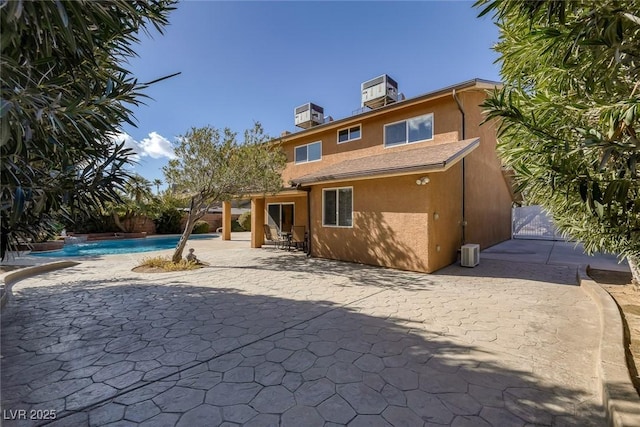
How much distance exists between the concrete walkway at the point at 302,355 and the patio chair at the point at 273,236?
9.81 meters

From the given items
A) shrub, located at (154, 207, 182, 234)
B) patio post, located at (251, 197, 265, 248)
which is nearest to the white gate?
patio post, located at (251, 197, 265, 248)

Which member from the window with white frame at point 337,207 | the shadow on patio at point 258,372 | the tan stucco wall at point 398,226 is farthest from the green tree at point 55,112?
the window with white frame at point 337,207

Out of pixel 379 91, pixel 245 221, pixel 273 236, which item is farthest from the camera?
pixel 245 221

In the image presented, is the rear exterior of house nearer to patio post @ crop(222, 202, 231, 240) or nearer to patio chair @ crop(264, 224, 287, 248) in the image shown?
patio chair @ crop(264, 224, 287, 248)

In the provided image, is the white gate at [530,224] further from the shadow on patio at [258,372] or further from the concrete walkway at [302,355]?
the shadow on patio at [258,372]

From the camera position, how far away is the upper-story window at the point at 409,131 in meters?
12.9

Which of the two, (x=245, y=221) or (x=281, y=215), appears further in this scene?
(x=245, y=221)

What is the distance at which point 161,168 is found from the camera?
11.9 m

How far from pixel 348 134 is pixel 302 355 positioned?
13615 millimetres

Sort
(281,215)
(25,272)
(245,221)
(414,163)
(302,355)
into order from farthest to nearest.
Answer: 1. (245,221)
2. (281,215)
3. (25,272)
4. (414,163)
5. (302,355)

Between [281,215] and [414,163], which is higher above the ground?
[414,163]

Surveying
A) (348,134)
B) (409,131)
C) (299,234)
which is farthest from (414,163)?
(299,234)

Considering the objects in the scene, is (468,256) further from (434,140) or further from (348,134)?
(348,134)

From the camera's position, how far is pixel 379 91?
16672 mm
